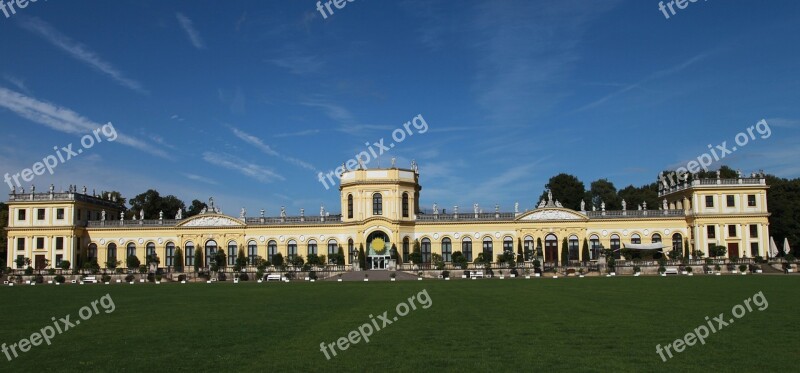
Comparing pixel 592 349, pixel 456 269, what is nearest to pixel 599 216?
pixel 456 269

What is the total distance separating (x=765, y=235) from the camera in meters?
65.2

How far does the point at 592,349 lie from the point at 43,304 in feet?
70.2

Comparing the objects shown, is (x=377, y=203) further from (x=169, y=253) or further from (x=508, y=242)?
(x=169, y=253)

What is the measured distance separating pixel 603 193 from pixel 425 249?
39.9m

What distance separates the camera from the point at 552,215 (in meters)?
67.8

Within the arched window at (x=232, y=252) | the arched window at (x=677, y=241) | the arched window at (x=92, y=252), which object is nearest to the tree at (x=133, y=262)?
the arched window at (x=92, y=252)

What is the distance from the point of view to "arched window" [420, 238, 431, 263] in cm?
6881

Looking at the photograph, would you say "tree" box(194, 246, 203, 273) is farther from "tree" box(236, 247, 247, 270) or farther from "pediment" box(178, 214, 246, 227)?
"tree" box(236, 247, 247, 270)

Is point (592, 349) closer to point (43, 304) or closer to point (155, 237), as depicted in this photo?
point (43, 304)

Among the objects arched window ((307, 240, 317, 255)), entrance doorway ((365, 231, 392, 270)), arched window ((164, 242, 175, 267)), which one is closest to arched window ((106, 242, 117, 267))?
arched window ((164, 242, 175, 267))

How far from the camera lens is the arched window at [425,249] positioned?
226 ft

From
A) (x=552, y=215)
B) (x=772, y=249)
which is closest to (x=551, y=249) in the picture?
(x=552, y=215)

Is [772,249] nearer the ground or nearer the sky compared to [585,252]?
nearer the ground

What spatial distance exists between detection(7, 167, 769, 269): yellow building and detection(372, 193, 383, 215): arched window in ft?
0.29
